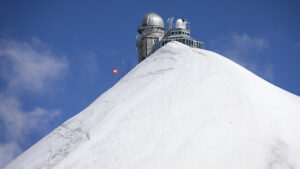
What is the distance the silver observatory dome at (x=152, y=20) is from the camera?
271 feet

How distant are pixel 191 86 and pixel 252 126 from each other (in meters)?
3.91

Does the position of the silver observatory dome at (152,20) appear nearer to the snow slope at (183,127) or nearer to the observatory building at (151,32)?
the observatory building at (151,32)

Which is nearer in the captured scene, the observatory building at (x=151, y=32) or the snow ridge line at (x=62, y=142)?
the snow ridge line at (x=62, y=142)

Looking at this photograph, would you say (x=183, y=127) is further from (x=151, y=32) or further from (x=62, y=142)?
(x=151, y=32)

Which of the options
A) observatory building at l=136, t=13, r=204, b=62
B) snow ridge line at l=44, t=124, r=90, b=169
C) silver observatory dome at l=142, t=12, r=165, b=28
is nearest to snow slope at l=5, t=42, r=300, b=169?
snow ridge line at l=44, t=124, r=90, b=169

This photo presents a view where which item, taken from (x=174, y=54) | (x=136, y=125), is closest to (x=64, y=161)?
(x=136, y=125)

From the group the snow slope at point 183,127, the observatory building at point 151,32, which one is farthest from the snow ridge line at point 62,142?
the observatory building at point 151,32

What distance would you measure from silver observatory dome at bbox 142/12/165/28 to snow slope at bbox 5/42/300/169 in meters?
66.7

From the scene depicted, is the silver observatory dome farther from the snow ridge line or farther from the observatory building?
the snow ridge line

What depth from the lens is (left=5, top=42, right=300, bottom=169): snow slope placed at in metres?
11.5

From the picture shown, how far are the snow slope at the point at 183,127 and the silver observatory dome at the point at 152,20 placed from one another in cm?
6672

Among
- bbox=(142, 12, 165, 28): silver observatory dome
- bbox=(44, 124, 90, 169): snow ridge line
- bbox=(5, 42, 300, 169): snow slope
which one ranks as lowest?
bbox=(44, 124, 90, 169): snow ridge line

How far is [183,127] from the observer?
12945 mm

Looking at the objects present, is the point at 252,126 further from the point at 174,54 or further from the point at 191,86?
the point at 174,54
